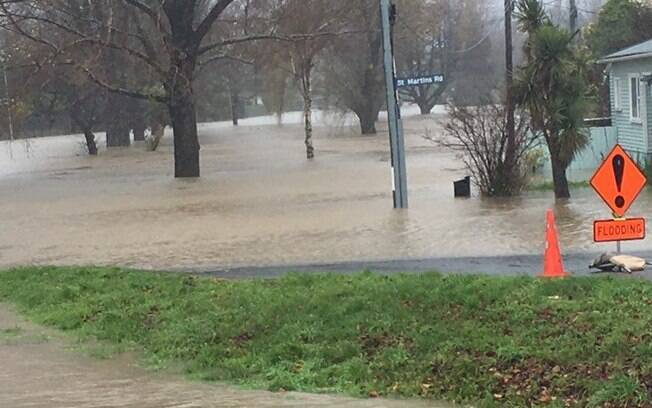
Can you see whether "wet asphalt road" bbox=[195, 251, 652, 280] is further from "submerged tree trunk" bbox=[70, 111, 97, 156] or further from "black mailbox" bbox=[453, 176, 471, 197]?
"submerged tree trunk" bbox=[70, 111, 97, 156]

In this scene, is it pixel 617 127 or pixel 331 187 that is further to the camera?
pixel 617 127

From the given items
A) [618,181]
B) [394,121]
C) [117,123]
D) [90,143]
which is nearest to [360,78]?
[117,123]

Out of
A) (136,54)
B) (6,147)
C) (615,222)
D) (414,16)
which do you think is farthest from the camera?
(6,147)

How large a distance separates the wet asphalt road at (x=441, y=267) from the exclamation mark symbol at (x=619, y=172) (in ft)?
3.08

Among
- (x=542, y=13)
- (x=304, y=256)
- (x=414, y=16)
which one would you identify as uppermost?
(x=414, y=16)

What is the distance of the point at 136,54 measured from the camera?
33.5 meters

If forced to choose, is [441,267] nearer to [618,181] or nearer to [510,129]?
[618,181]

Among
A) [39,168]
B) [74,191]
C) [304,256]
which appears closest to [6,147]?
[39,168]

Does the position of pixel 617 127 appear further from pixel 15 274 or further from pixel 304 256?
pixel 15 274

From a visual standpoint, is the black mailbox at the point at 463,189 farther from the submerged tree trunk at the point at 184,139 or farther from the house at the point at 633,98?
the submerged tree trunk at the point at 184,139

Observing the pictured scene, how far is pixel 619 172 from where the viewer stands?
1155 centimetres

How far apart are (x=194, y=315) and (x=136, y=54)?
81.4 ft

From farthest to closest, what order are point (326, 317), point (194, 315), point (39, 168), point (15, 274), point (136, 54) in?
1. point (39, 168)
2. point (136, 54)
3. point (15, 274)
4. point (194, 315)
5. point (326, 317)

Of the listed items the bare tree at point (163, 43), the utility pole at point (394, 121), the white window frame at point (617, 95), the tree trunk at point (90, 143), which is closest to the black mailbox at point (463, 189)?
the utility pole at point (394, 121)
